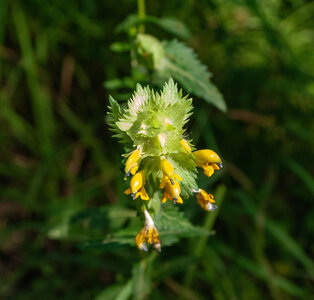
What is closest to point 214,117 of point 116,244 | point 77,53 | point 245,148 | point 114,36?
point 245,148

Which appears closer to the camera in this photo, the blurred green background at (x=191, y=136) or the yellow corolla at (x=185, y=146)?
the yellow corolla at (x=185, y=146)

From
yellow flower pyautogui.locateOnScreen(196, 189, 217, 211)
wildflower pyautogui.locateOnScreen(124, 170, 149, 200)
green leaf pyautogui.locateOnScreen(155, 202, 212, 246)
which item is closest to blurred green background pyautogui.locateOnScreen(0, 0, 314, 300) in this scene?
green leaf pyautogui.locateOnScreen(155, 202, 212, 246)

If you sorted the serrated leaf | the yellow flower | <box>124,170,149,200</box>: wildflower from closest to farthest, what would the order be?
<box>124,170,149,200</box>: wildflower
the yellow flower
the serrated leaf

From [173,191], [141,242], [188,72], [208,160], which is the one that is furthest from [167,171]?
[188,72]

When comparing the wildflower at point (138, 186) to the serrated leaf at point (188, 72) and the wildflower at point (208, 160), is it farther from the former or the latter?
the serrated leaf at point (188, 72)

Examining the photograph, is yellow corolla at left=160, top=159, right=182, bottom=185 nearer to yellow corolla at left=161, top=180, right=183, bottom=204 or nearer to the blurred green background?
yellow corolla at left=161, top=180, right=183, bottom=204

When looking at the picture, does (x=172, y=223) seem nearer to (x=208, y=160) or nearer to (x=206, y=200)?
(x=206, y=200)

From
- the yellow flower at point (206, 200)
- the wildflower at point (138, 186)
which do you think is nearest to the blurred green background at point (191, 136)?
the yellow flower at point (206, 200)
